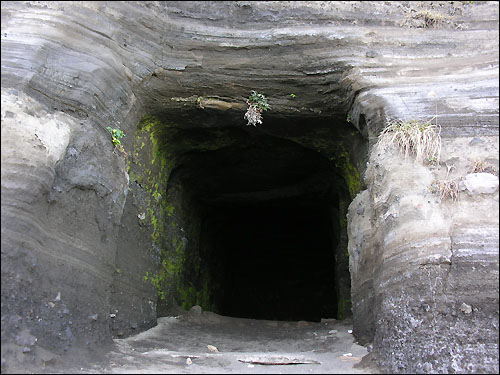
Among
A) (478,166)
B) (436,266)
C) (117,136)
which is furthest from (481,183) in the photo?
(117,136)

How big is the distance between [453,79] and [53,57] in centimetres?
365

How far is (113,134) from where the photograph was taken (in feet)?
15.2

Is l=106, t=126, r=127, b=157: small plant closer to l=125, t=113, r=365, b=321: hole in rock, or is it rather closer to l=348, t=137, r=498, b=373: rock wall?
l=125, t=113, r=365, b=321: hole in rock

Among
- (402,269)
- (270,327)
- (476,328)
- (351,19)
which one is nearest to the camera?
(476,328)

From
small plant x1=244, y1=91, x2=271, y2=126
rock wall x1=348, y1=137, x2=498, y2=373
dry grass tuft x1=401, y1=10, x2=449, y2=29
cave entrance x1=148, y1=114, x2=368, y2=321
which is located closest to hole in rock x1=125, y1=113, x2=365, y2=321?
cave entrance x1=148, y1=114, x2=368, y2=321

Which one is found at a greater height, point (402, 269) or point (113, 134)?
point (113, 134)

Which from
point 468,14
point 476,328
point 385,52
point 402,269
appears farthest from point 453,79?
point 476,328

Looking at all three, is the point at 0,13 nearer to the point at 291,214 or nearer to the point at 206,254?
the point at 206,254

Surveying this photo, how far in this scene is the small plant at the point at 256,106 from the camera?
5.46 meters

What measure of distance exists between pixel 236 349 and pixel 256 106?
263 cm

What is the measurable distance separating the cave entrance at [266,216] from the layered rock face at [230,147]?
7 cm

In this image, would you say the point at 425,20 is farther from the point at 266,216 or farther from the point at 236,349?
the point at 266,216

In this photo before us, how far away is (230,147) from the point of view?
261 inches

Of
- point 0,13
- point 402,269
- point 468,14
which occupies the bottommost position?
point 402,269
